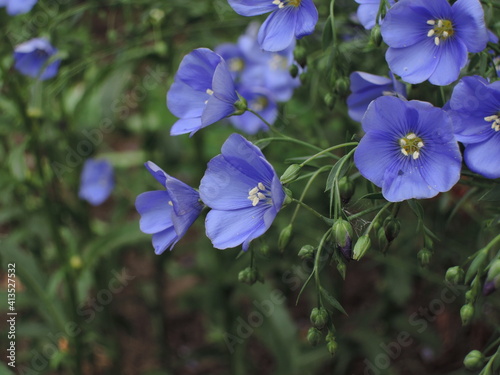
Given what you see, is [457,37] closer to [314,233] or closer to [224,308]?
[314,233]

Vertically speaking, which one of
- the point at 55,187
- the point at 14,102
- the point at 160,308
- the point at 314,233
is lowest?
the point at 160,308

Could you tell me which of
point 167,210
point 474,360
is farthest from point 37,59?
point 474,360

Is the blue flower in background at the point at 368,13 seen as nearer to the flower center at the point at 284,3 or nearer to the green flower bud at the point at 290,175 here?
the flower center at the point at 284,3

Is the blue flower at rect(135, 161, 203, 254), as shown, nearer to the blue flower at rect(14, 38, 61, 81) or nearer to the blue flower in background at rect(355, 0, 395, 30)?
the blue flower in background at rect(355, 0, 395, 30)

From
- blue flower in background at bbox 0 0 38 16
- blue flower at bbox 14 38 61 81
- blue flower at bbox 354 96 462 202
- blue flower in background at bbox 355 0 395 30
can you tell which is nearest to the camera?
blue flower at bbox 354 96 462 202

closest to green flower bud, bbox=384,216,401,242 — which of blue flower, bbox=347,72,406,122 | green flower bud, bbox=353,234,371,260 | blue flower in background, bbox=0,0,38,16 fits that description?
green flower bud, bbox=353,234,371,260

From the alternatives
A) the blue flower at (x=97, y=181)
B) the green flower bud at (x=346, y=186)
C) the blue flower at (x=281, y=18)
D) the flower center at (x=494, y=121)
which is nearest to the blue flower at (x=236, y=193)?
the green flower bud at (x=346, y=186)

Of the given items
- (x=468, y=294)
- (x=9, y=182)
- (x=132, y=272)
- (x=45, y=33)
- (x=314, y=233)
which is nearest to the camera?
(x=468, y=294)

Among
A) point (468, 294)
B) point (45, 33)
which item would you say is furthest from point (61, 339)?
point (468, 294)
